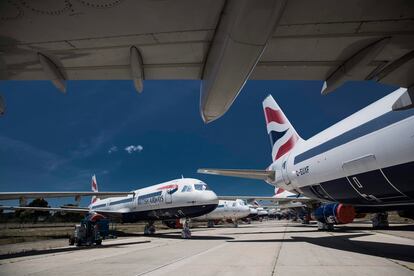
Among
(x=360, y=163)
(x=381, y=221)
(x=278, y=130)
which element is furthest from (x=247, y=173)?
(x=381, y=221)

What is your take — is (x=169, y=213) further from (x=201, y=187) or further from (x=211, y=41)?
(x=211, y=41)

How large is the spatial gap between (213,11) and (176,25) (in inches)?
20.3

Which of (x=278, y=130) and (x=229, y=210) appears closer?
(x=278, y=130)

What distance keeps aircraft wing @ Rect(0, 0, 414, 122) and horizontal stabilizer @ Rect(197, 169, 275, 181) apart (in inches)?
416

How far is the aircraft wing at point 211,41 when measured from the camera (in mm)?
3000

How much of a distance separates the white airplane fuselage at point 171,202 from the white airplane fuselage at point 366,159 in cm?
796

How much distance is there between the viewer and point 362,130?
408 inches

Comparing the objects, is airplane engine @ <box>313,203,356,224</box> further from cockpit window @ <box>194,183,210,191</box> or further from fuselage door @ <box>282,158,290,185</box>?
cockpit window @ <box>194,183,210,191</box>

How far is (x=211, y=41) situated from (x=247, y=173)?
13153 millimetres

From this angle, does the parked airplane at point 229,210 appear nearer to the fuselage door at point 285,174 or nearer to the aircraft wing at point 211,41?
the fuselage door at point 285,174

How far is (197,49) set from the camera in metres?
4.00

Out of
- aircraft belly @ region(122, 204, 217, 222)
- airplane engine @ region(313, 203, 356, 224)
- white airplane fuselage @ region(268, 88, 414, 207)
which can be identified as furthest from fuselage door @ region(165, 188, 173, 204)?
white airplane fuselage @ region(268, 88, 414, 207)

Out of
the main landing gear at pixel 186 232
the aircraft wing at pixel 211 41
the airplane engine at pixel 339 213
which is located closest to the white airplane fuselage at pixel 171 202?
the main landing gear at pixel 186 232

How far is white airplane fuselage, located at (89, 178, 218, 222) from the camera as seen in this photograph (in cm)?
2095
